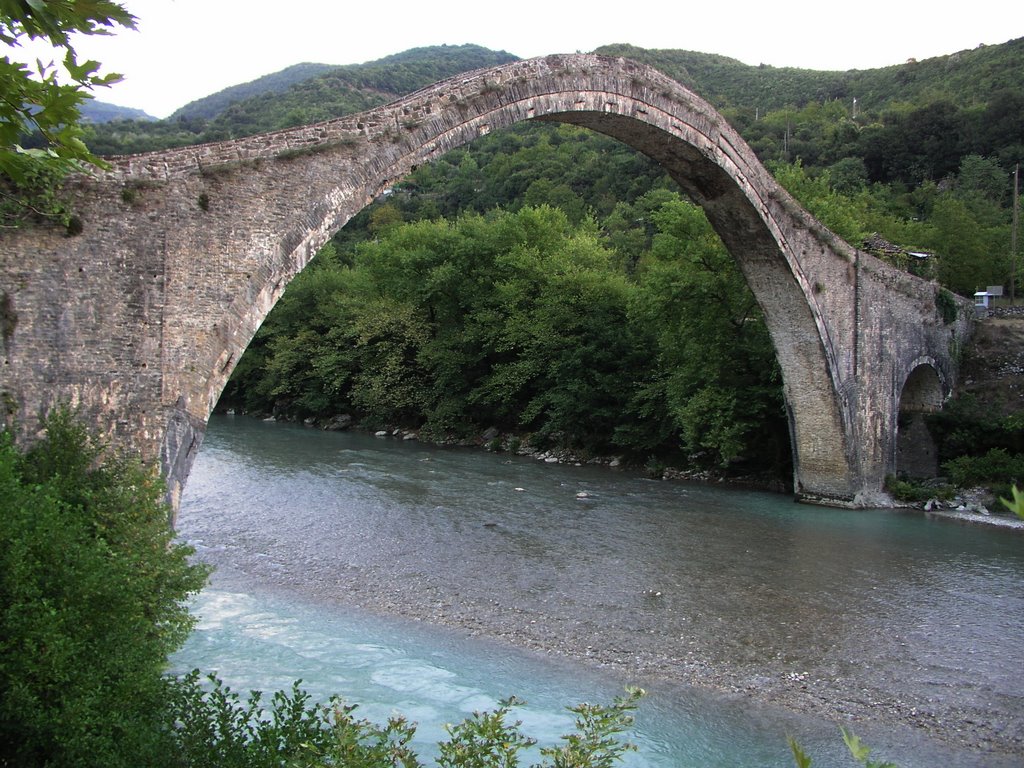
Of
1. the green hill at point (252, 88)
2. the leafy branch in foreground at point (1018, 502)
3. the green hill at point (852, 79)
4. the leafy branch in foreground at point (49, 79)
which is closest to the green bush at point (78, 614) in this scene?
the leafy branch in foreground at point (49, 79)

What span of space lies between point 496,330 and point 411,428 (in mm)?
4447

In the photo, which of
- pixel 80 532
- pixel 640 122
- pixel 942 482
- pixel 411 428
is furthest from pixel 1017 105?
pixel 80 532

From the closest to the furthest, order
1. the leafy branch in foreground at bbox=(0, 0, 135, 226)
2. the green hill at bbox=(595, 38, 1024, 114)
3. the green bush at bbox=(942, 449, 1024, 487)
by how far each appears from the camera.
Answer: the leafy branch in foreground at bbox=(0, 0, 135, 226) → the green bush at bbox=(942, 449, 1024, 487) → the green hill at bbox=(595, 38, 1024, 114)

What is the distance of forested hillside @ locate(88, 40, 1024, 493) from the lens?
1792cm

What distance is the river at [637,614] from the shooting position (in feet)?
23.3

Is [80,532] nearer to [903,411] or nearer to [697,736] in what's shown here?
[697,736]

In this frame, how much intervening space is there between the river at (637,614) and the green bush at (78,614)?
1692 mm

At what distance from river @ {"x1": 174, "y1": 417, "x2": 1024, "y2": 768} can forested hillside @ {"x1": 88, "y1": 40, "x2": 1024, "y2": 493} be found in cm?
377

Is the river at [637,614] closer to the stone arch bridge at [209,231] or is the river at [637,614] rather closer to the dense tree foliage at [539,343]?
the stone arch bridge at [209,231]

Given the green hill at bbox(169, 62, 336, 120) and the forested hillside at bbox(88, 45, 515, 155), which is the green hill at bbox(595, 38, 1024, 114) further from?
the green hill at bbox(169, 62, 336, 120)

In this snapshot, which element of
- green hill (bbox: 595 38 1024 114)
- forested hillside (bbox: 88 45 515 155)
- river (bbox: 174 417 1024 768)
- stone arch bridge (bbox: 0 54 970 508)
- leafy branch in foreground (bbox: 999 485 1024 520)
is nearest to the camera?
leafy branch in foreground (bbox: 999 485 1024 520)

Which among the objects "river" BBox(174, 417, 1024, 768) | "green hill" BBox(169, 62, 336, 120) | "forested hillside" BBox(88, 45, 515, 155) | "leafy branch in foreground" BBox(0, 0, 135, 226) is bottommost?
"river" BBox(174, 417, 1024, 768)

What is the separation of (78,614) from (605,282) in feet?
61.1

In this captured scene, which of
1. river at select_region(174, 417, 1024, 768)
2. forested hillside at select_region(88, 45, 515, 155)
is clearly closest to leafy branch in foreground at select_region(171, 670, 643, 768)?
river at select_region(174, 417, 1024, 768)
